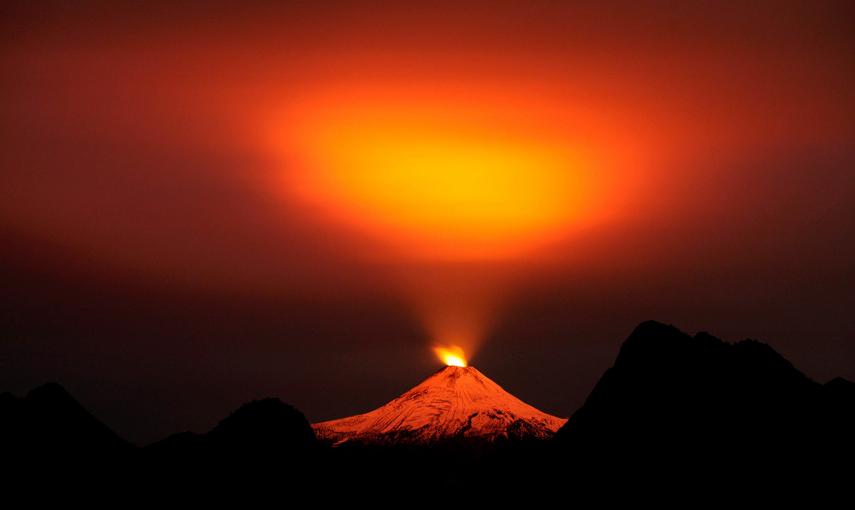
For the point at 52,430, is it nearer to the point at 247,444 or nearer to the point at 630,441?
the point at 247,444

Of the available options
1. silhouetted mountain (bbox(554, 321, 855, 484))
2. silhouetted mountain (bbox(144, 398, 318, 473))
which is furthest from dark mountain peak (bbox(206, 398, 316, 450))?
silhouetted mountain (bbox(554, 321, 855, 484))

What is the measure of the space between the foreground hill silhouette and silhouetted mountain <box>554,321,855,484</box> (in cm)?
15

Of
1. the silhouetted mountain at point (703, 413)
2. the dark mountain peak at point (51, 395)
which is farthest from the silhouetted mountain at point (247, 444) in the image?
the silhouetted mountain at point (703, 413)

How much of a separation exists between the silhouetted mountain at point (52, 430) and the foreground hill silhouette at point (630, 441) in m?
0.19

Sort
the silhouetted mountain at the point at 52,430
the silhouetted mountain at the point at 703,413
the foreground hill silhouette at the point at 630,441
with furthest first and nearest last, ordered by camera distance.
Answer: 1. the silhouetted mountain at the point at 52,430
2. the foreground hill silhouette at the point at 630,441
3. the silhouetted mountain at the point at 703,413

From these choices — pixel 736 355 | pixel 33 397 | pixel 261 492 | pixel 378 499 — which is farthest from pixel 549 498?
pixel 33 397

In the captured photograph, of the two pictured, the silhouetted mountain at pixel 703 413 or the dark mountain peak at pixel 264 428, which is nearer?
the silhouetted mountain at pixel 703 413

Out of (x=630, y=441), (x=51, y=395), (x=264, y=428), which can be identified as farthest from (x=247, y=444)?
(x=630, y=441)

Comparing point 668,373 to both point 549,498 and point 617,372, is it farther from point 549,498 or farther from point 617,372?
point 549,498

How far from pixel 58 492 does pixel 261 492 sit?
2600 cm

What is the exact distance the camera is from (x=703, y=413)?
9744cm

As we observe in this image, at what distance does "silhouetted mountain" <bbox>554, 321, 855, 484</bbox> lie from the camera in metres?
88.0

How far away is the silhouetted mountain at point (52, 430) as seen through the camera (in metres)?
104

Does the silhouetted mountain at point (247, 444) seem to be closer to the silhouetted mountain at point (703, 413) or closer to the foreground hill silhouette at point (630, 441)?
the foreground hill silhouette at point (630, 441)
